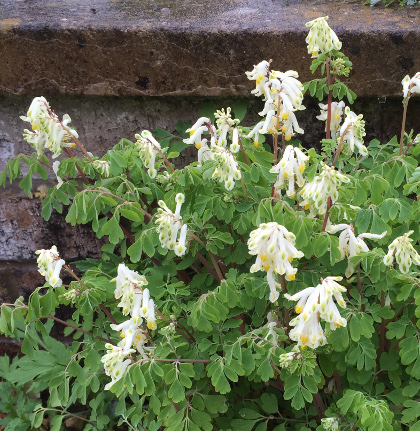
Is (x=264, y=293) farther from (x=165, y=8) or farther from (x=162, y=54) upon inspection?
(x=165, y=8)

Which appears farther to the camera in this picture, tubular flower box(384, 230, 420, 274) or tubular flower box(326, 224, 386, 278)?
tubular flower box(326, 224, 386, 278)

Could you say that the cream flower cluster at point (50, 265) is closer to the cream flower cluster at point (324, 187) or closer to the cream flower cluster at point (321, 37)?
the cream flower cluster at point (324, 187)

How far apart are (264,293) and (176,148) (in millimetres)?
1142

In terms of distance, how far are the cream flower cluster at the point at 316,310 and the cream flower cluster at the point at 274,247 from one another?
93 mm

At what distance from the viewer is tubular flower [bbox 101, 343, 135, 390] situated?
1701 millimetres

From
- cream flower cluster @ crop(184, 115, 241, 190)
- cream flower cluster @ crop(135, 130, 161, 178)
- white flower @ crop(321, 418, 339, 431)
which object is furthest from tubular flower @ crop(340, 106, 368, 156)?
white flower @ crop(321, 418, 339, 431)

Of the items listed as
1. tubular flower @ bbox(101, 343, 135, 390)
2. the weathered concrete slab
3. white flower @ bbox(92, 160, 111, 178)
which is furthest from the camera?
the weathered concrete slab

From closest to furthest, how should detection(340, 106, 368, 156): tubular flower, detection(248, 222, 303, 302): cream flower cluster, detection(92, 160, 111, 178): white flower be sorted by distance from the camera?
1. detection(248, 222, 303, 302): cream flower cluster
2. detection(340, 106, 368, 156): tubular flower
3. detection(92, 160, 111, 178): white flower

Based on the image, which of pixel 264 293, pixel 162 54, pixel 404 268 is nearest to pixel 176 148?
pixel 162 54

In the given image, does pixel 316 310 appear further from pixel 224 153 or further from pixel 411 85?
pixel 411 85

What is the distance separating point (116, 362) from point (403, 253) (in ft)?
3.30

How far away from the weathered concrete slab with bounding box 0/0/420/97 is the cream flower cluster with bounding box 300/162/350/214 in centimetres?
113

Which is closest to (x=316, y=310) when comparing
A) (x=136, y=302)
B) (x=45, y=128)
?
(x=136, y=302)

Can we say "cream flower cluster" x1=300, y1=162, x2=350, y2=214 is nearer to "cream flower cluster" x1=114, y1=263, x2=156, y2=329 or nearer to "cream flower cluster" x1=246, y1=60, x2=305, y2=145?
"cream flower cluster" x1=246, y1=60, x2=305, y2=145
